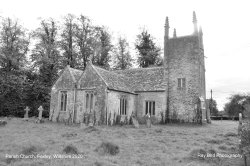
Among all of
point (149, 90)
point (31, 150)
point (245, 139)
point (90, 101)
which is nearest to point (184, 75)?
point (149, 90)

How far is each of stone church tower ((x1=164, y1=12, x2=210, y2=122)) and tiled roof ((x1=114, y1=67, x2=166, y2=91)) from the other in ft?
3.21

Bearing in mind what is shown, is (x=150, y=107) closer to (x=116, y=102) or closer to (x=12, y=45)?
(x=116, y=102)

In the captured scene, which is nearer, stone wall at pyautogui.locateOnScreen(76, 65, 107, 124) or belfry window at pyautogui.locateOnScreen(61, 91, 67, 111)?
stone wall at pyautogui.locateOnScreen(76, 65, 107, 124)

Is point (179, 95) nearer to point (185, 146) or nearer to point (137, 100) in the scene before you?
point (137, 100)

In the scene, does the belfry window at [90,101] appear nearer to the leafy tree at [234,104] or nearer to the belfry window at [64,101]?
the belfry window at [64,101]

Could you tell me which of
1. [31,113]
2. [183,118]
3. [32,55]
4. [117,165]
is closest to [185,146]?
[117,165]

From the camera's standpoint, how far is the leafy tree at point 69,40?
40.9 meters

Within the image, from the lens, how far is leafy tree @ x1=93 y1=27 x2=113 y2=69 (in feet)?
143

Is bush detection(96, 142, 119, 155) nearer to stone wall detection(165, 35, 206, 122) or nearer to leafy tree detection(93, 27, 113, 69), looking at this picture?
stone wall detection(165, 35, 206, 122)

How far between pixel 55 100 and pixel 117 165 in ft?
65.8

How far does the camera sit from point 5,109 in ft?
107

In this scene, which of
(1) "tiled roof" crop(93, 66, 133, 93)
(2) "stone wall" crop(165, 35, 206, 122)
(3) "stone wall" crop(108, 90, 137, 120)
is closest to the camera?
(3) "stone wall" crop(108, 90, 137, 120)

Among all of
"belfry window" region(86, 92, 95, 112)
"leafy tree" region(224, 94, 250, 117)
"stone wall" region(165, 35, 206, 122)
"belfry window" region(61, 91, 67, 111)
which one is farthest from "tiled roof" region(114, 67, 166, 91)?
"leafy tree" region(224, 94, 250, 117)

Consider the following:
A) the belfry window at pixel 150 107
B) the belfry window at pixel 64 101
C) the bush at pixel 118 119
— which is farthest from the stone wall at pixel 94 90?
the belfry window at pixel 150 107
